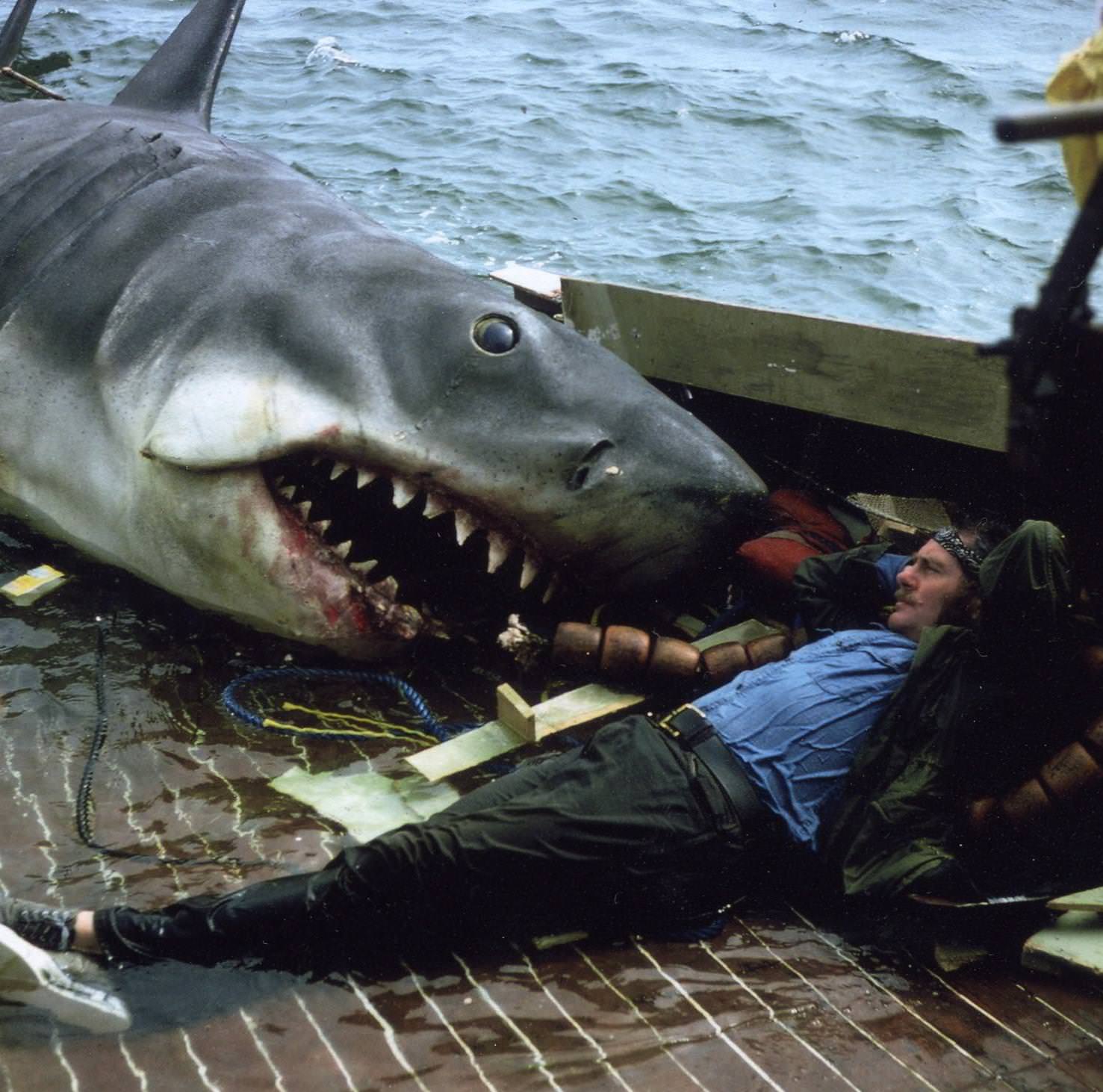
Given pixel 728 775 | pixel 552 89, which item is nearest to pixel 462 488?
pixel 728 775

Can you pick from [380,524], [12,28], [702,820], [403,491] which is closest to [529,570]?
[403,491]

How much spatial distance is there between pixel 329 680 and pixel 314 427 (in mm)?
765

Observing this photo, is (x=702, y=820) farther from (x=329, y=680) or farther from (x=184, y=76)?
(x=184, y=76)

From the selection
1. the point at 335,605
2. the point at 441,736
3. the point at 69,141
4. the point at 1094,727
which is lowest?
the point at 441,736

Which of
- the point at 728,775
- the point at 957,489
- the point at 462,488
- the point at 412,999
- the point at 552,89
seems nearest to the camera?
the point at 412,999

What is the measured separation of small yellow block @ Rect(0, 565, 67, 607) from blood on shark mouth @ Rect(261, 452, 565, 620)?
0.92 m

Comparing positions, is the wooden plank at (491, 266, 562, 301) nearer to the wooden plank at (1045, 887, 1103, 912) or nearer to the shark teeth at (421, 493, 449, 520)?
the shark teeth at (421, 493, 449, 520)

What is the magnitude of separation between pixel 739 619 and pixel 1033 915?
58.2 inches

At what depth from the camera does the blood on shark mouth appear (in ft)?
11.7

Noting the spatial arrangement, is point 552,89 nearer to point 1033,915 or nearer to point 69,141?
point 69,141

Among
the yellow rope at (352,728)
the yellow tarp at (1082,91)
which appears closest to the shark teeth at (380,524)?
the yellow rope at (352,728)

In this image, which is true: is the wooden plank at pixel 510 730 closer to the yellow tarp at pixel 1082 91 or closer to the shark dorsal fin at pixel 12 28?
the yellow tarp at pixel 1082 91

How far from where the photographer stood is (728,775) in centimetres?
303

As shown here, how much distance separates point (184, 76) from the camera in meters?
5.85
